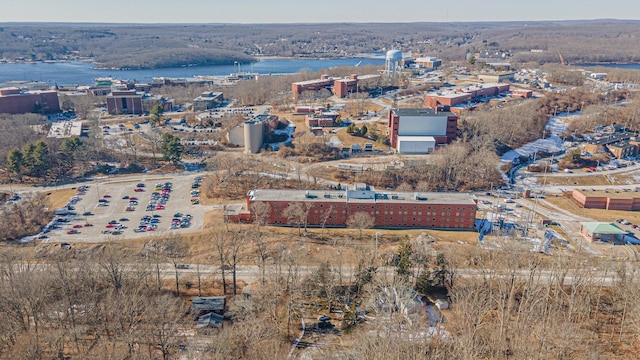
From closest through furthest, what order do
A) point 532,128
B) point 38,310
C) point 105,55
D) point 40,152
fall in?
point 38,310 → point 40,152 → point 532,128 → point 105,55

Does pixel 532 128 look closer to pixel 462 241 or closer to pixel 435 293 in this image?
pixel 462 241

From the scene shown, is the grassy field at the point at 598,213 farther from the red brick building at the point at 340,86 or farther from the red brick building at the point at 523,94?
the red brick building at the point at 340,86

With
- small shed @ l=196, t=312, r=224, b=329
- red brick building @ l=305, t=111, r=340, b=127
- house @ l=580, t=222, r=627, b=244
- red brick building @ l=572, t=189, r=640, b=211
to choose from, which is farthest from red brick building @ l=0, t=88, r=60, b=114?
house @ l=580, t=222, r=627, b=244

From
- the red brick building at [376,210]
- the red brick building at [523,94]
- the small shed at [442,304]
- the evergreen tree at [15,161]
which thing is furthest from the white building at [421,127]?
the evergreen tree at [15,161]

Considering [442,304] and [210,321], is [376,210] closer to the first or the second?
[442,304]

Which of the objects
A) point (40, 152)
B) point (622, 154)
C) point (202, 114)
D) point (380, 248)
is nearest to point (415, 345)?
point (380, 248)

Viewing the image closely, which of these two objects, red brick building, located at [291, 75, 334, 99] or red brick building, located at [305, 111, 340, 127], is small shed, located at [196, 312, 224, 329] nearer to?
red brick building, located at [305, 111, 340, 127]
